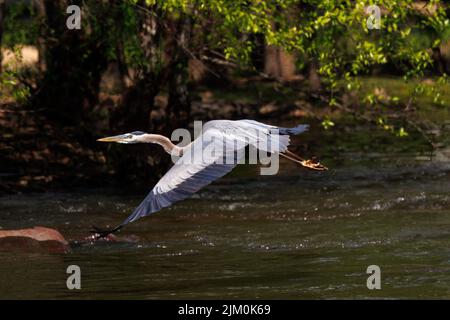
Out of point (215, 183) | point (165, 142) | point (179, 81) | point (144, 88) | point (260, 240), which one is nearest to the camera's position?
point (165, 142)

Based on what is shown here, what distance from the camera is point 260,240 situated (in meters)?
13.7

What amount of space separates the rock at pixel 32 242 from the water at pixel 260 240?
0.20 metres

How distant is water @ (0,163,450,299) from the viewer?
36.3 ft

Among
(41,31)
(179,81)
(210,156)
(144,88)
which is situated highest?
(41,31)

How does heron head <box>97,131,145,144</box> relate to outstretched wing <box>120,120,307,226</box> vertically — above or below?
above

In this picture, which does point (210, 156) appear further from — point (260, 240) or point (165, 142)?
point (260, 240)

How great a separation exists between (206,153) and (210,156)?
0.28ft

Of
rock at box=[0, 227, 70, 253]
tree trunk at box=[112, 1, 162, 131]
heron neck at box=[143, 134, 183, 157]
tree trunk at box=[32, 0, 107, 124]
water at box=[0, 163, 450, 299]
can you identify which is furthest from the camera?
tree trunk at box=[32, 0, 107, 124]

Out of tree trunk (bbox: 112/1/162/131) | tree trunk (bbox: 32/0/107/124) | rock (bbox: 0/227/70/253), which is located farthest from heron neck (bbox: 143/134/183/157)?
tree trunk (bbox: 32/0/107/124)

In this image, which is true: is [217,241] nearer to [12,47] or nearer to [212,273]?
[212,273]

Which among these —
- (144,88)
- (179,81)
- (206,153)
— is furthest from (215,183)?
(206,153)

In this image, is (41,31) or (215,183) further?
(41,31)

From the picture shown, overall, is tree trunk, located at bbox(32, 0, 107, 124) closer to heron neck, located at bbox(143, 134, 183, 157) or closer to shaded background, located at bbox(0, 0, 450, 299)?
shaded background, located at bbox(0, 0, 450, 299)
